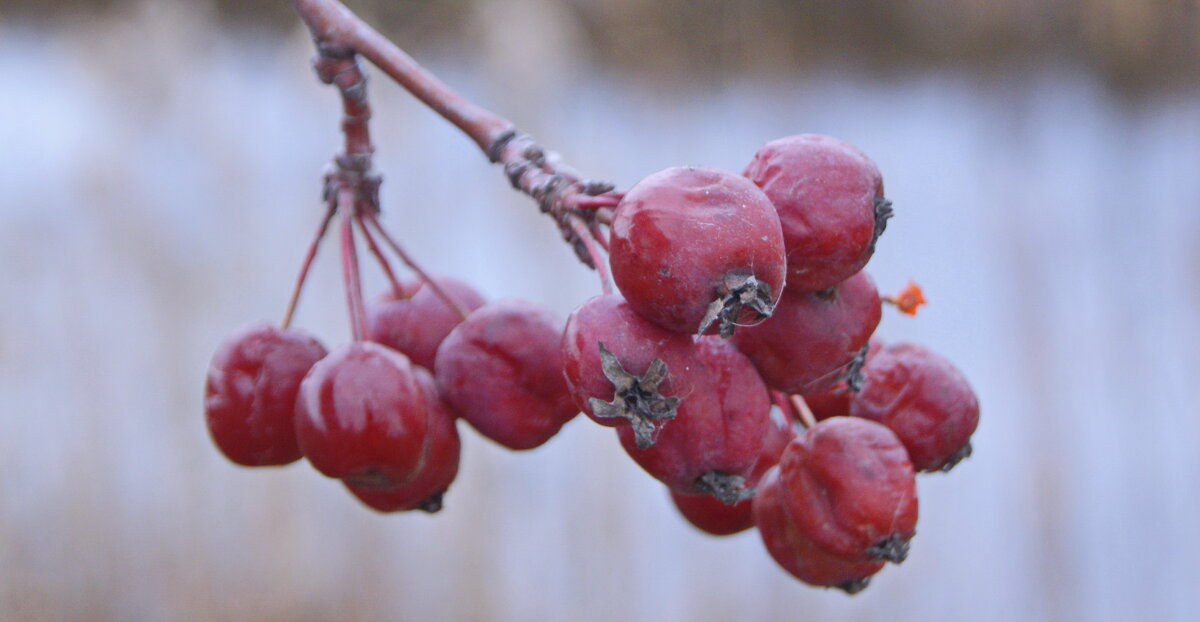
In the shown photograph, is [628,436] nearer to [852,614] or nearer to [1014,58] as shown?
[852,614]

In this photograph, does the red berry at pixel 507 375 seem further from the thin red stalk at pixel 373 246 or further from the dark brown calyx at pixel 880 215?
the dark brown calyx at pixel 880 215

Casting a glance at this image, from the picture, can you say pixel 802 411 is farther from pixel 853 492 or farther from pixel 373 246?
pixel 373 246

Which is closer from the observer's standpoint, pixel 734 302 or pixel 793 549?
pixel 734 302

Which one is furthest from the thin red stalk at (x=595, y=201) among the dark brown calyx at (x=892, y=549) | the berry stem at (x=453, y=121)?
the dark brown calyx at (x=892, y=549)

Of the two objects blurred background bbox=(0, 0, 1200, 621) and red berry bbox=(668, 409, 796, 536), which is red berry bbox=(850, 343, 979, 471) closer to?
red berry bbox=(668, 409, 796, 536)

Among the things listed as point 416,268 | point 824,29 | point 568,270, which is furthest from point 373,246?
point 824,29

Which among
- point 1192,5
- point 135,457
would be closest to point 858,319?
point 135,457

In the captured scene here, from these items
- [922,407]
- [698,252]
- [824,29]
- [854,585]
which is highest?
[824,29]
